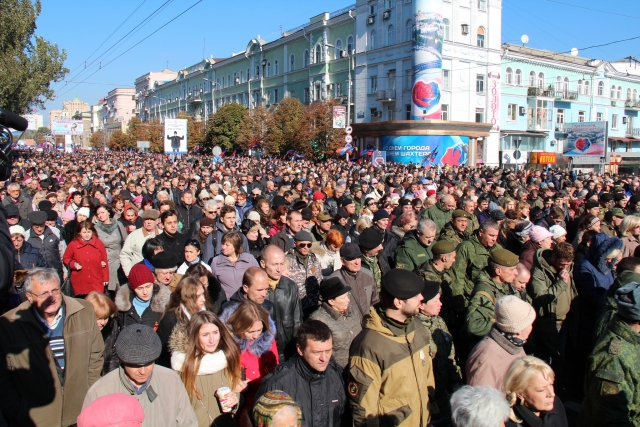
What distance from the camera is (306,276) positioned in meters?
5.82

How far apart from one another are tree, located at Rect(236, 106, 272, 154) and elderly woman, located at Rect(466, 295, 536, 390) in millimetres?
47899

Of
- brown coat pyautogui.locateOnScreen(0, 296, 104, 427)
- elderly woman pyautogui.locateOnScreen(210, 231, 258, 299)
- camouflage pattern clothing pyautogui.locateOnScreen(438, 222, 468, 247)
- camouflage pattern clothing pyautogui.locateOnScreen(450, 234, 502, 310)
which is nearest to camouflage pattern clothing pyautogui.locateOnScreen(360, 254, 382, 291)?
camouflage pattern clothing pyautogui.locateOnScreen(450, 234, 502, 310)

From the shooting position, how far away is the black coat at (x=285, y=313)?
4887mm

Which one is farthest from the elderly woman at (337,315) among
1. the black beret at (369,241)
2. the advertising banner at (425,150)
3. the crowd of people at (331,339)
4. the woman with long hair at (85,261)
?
the advertising banner at (425,150)

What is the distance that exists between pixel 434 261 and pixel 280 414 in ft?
10.5

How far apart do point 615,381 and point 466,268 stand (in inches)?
106

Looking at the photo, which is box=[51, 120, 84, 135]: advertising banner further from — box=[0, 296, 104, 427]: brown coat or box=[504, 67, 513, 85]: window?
box=[0, 296, 104, 427]: brown coat

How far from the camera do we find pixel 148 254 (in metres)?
6.24

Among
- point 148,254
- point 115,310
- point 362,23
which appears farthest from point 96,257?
point 362,23

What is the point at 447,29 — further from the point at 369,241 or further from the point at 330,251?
the point at 369,241

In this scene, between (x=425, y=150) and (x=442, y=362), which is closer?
(x=442, y=362)

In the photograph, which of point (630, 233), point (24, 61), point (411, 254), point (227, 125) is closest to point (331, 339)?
point (411, 254)

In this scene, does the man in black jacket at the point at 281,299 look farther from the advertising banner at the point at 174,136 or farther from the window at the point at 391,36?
the window at the point at 391,36

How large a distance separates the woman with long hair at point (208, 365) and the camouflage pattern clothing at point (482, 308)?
195 cm
